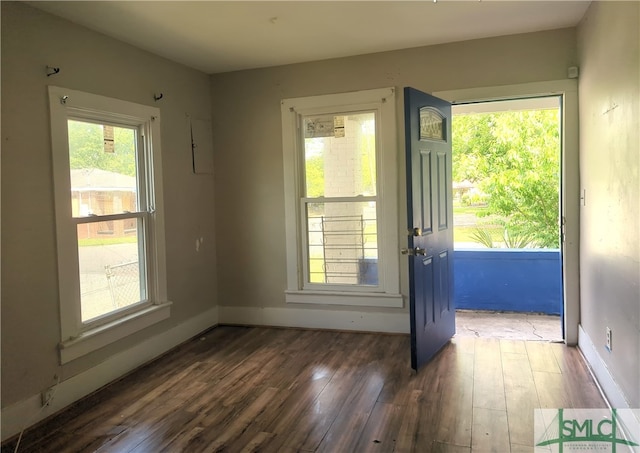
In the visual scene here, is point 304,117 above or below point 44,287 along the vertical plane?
above

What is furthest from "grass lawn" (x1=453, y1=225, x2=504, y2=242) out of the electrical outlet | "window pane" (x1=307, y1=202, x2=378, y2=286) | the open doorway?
the electrical outlet

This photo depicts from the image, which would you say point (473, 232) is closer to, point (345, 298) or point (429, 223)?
point (345, 298)

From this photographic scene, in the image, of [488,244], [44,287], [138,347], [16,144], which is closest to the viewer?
[16,144]

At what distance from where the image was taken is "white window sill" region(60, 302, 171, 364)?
3031 millimetres

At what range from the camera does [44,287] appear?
2.87m

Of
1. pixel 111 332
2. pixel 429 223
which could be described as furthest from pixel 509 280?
pixel 111 332

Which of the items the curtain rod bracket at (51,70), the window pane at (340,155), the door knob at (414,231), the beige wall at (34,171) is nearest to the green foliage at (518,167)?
the window pane at (340,155)

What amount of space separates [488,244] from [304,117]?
140 inches

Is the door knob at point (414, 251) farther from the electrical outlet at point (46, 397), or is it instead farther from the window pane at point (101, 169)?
the electrical outlet at point (46, 397)

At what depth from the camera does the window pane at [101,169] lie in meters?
3.15

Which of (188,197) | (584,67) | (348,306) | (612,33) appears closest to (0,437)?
(188,197)

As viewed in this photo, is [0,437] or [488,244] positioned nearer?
[0,437]

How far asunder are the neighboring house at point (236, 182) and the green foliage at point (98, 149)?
0.55 feet

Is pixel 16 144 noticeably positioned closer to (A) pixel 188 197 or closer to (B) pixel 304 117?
(A) pixel 188 197
